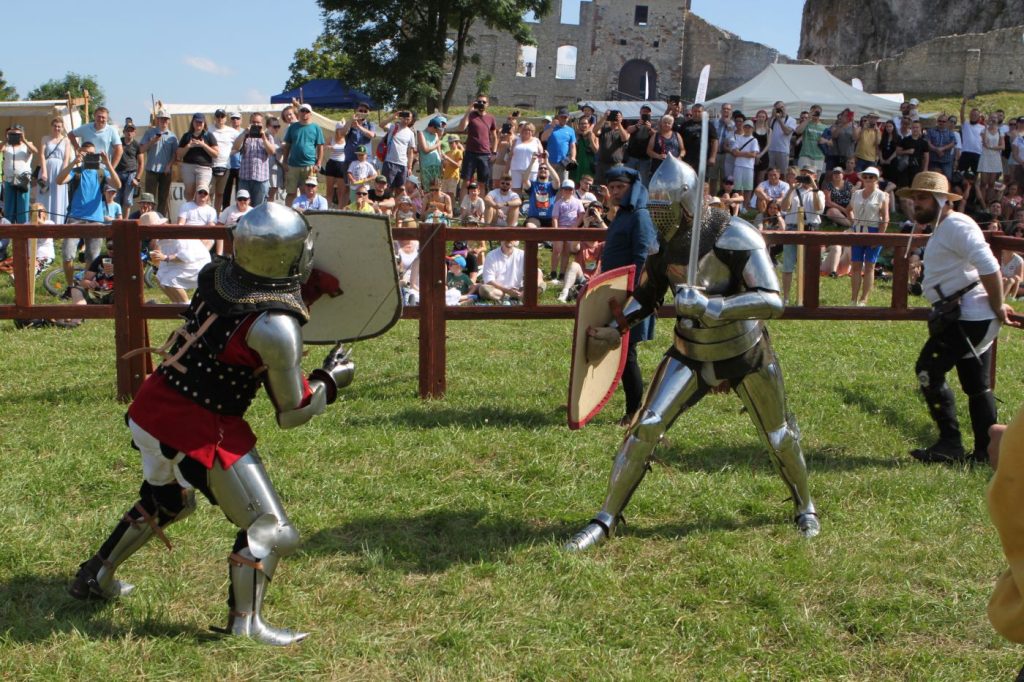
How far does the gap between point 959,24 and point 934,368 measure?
4323 cm

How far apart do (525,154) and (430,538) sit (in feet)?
35.7

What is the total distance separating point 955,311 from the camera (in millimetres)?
5855

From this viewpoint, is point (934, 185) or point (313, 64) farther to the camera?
point (313, 64)

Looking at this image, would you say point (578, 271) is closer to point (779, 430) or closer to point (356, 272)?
point (779, 430)

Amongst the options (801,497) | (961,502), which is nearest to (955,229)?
(961,502)

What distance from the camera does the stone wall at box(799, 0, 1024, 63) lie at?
143ft

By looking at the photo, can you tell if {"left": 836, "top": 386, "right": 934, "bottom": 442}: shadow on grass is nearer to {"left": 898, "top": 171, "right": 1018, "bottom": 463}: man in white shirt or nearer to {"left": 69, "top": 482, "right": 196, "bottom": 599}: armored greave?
{"left": 898, "top": 171, "right": 1018, "bottom": 463}: man in white shirt

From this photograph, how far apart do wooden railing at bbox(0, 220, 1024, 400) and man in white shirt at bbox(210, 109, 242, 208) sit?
713 cm

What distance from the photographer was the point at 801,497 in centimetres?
495

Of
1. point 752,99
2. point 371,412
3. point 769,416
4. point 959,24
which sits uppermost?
point 959,24

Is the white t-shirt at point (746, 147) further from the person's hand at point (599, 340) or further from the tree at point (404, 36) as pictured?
the tree at point (404, 36)

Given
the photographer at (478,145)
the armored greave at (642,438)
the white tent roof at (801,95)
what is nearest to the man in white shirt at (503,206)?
the photographer at (478,145)

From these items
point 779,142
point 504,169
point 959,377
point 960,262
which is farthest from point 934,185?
point 779,142

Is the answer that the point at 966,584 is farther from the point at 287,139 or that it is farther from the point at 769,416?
the point at 287,139
